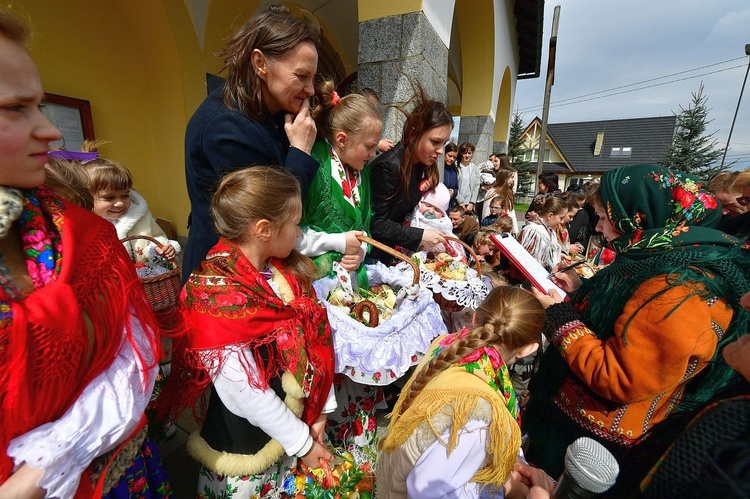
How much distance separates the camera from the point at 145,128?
4.62 m

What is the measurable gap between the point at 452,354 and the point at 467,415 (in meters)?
0.22

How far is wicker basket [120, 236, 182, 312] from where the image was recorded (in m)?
1.90

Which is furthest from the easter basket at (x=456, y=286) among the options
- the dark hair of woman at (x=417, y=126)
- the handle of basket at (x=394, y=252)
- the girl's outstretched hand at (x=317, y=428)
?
the girl's outstretched hand at (x=317, y=428)

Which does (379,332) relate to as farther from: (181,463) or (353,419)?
(181,463)

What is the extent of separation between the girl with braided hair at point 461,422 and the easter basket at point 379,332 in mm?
193

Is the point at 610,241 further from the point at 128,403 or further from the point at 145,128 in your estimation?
the point at 145,128

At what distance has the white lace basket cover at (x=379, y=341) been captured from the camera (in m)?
1.52

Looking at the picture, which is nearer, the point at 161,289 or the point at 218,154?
the point at 218,154

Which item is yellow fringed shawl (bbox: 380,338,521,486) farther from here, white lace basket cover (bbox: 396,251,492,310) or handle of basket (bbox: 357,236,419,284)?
white lace basket cover (bbox: 396,251,492,310)

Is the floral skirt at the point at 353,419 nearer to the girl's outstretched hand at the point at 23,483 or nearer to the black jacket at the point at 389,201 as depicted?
the black jacket at the point at 389,201

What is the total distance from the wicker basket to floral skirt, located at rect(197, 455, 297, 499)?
992 millimetres

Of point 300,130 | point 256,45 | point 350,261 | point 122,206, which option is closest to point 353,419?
point 350,261

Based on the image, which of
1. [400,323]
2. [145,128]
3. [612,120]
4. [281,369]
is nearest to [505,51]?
[145,128]

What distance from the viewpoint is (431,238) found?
2.38m
